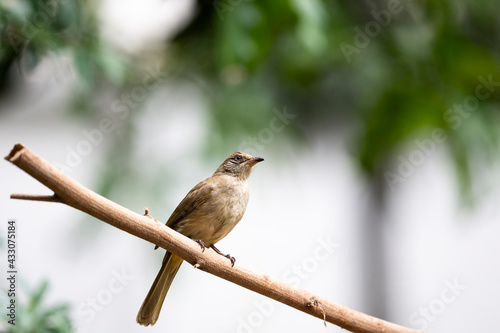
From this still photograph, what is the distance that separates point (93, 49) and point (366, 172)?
12.7 feet

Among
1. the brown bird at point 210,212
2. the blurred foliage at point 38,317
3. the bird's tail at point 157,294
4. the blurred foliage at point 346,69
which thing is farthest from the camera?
the blurred foliage at point 346,69

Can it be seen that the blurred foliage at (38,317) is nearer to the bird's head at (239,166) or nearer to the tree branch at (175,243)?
the tree branch at (175,243)

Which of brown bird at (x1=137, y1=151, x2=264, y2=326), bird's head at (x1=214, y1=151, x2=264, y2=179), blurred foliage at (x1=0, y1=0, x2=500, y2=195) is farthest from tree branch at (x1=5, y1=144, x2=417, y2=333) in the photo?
blurred foliage at (x1=0, y1=0, x2=500, y2=195)

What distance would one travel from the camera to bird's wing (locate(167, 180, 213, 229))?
3199 millimetres

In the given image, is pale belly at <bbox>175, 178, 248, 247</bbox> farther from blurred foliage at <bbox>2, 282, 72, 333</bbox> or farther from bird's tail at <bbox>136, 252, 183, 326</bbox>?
blurred foliage at <bbox>2, 282, 72, 333</bbox>

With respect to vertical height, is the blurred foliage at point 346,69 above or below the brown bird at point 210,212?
above

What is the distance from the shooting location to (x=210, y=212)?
10.3ft

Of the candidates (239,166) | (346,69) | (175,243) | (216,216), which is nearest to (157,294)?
(216,216)

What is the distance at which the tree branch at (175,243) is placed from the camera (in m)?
2.00

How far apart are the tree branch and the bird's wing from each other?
0.57 m

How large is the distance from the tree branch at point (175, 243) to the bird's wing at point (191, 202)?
0.57 meters

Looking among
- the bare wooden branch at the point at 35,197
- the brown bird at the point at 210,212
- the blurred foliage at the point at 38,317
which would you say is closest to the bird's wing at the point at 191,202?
the brown bird at the point at 210,212

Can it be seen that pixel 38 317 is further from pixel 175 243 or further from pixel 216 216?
pixel 216 216

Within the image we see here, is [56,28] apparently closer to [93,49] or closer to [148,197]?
[93,49]
